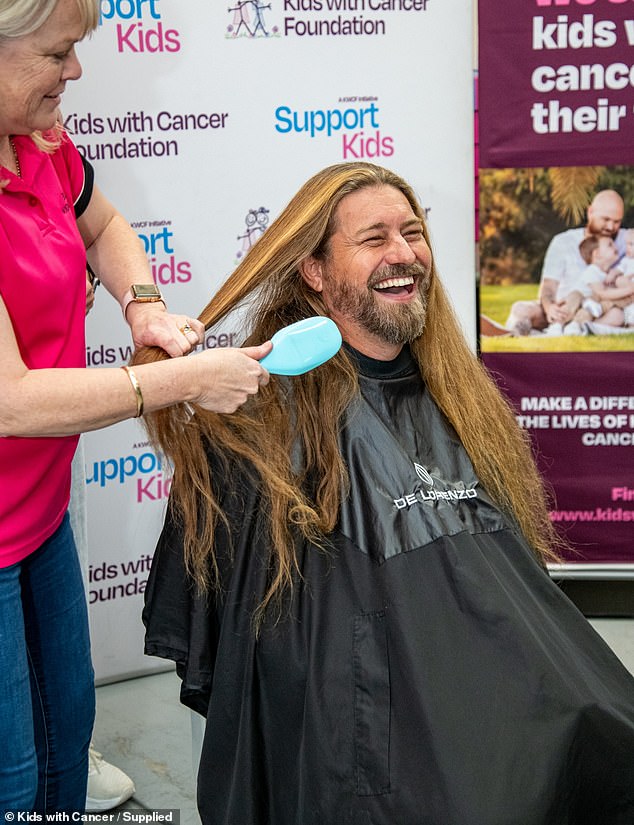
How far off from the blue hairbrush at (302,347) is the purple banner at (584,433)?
164cm

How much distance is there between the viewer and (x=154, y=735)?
9.06 ft

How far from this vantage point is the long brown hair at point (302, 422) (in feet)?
A: 5.70

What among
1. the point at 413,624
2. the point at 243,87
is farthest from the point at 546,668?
the point at 243,87

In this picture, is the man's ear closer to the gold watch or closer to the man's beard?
the man's beard

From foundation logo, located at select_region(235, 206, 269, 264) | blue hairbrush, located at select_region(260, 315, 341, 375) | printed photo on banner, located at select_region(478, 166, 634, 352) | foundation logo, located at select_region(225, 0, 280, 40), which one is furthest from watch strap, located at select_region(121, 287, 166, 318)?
printed photo on banner, located at select_region(478, 166, 634, 352)

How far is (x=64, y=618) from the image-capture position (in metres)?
1.62

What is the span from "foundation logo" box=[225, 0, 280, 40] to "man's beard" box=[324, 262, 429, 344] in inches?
45.8

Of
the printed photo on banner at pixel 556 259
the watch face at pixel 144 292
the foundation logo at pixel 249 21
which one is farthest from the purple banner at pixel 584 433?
the watch face at pixel 144 292

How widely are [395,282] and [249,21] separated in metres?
1.23

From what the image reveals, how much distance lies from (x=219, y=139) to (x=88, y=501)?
42.5 inches

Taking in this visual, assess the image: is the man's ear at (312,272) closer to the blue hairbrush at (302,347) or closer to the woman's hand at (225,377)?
the blue hairbrush at (302,347)

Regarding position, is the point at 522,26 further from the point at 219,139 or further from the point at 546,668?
the point at 546,668

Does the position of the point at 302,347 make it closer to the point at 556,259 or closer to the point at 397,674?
the point at 397,674

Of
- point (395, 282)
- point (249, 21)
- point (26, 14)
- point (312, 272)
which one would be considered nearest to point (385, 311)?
point (395, 282)
